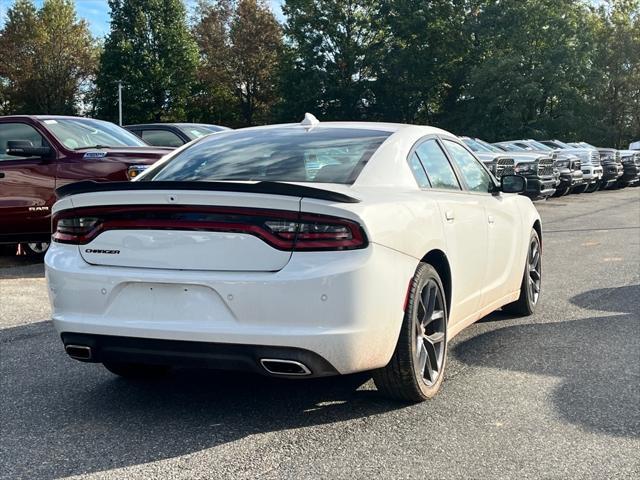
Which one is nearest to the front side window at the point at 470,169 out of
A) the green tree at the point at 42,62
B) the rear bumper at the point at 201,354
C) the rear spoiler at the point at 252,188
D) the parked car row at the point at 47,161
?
the rear spoiler at the point at 252,188

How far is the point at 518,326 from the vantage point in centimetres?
568

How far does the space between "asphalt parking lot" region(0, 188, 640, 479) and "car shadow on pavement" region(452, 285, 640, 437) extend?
0.01 metres

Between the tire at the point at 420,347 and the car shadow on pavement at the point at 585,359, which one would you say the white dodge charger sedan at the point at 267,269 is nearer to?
the tire at the point at 420,347

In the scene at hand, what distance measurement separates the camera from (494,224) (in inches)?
198

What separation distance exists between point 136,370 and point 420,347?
168 cm

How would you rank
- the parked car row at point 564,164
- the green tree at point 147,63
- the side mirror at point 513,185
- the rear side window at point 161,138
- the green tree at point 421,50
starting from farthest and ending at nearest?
the green tree at point 147,63 < the green tree at point 421,50 < the parked car row at point 564,164 < the rear side window at point 161,138 < the side mirror at point 513,185

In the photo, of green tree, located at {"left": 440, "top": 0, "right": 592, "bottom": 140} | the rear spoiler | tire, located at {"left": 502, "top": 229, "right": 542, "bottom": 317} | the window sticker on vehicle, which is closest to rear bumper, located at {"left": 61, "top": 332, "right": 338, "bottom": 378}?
the rear spoiler

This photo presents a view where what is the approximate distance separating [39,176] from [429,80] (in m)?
48.4

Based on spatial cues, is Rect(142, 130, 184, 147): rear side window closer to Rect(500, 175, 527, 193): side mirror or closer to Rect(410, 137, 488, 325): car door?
Rect(500, 175, 527, 193): side mirror

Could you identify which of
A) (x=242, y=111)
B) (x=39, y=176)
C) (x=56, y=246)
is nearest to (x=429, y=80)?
(x=242, y=111)

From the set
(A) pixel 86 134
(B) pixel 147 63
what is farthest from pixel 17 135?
(B) pixel 147 63

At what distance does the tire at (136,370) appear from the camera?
4246 mm

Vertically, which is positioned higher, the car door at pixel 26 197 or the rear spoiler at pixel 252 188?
the rear spoiler at pixel 252 188

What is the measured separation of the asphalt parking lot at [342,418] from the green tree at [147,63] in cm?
5369
